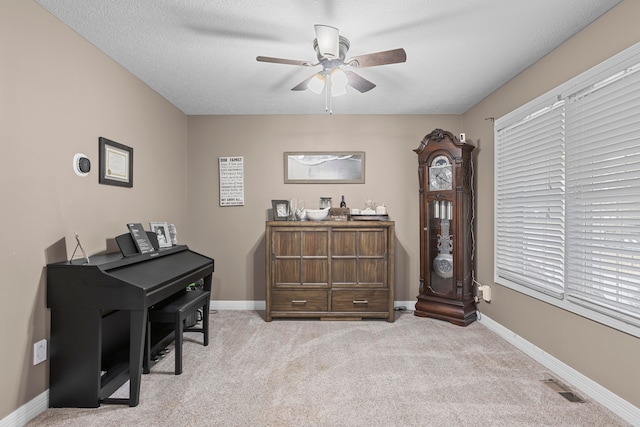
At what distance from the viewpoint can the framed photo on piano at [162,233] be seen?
9.85ft

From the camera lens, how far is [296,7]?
6.54 feet

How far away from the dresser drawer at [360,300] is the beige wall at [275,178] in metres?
0.60

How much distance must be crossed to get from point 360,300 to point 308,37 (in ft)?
8.80

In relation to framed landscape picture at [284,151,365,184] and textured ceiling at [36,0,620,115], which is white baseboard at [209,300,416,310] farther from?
textured ceiling at [36,0,620,115]

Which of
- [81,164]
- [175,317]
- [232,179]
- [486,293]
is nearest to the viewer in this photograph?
[81,164]

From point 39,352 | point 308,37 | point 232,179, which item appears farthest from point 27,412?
point 308,37

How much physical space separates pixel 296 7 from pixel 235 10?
0.38 metres

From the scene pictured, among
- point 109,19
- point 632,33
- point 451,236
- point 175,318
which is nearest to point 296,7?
point 109,19

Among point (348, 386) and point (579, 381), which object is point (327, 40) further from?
point (579, 381)

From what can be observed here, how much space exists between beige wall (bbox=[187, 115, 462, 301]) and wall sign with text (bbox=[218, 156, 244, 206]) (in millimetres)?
68

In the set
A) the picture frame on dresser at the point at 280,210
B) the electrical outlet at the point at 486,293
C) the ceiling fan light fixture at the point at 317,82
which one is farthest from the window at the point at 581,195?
the picture frame on dresser at the point at 280,210

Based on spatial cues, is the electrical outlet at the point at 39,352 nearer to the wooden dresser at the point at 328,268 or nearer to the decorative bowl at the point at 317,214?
the wooden dresser at the point at 328,268

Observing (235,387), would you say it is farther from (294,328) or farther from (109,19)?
(109,19)

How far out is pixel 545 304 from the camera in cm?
260
